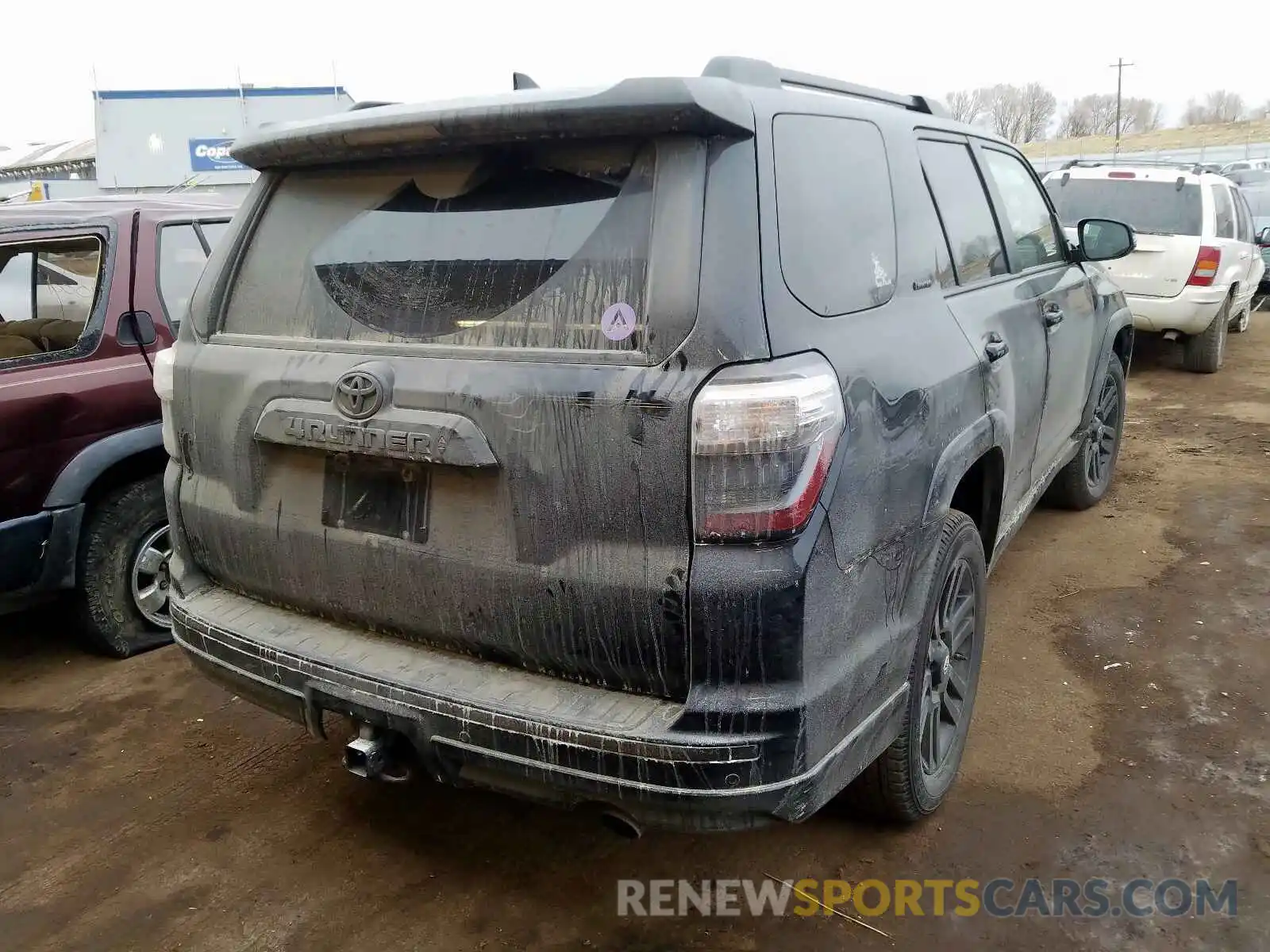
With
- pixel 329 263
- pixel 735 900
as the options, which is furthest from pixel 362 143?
pixel 735 900

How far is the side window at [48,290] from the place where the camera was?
154 inches

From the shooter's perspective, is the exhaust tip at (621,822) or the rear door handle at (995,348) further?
the rear door handle at (995,348)

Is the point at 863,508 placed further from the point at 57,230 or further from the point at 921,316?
the point at 57,230

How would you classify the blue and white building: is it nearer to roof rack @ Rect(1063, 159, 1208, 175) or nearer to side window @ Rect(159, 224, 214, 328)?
roof rack @ Rect(1063, 159, 1208, 175)

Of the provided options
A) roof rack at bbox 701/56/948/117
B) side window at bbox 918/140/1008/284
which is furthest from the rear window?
roof rack at bbox 701/56/948/117

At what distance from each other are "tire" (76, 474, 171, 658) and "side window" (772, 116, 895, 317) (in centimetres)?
303

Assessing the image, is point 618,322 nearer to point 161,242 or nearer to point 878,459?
point 878,459

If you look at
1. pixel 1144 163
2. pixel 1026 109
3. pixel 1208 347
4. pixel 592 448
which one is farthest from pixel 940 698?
pixel 1026 109

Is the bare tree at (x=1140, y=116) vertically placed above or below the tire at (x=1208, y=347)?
above

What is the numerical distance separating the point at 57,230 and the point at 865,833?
374 centimetres

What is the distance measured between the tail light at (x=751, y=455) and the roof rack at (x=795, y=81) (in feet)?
2.44

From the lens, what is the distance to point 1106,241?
15.0ft

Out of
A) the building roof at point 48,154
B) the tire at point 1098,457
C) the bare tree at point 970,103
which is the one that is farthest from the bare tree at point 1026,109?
the tire at point 1098,457

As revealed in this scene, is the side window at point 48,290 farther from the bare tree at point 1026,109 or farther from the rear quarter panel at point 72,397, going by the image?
the bare tree at point 1026,109
